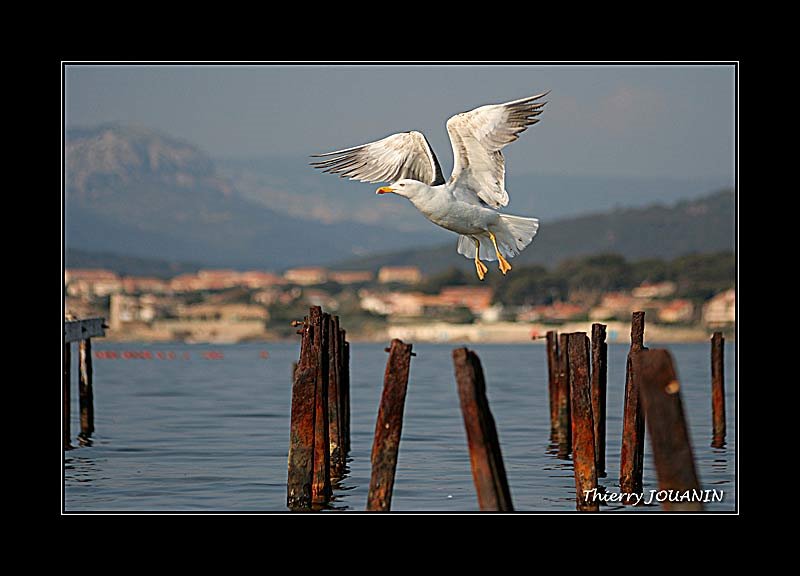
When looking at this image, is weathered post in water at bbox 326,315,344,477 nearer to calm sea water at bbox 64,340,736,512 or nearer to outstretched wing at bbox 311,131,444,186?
calm sea water at bbox 64,340,736,512

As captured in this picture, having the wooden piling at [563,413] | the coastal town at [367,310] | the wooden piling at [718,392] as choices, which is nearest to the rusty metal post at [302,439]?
the wooden piling at [563,413]

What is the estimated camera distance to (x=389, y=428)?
35.6 ft

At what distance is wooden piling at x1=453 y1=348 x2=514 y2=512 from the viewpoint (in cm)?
977

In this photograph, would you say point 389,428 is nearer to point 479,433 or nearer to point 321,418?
point 479,433

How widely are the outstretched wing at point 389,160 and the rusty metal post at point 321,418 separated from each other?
288cm

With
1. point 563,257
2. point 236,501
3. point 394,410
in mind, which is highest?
point 563,257

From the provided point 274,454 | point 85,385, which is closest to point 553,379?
point 274,454

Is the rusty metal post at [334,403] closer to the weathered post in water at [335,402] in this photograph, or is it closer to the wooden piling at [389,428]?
the weathered post in water at [335,402]

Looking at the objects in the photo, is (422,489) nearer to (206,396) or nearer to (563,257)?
(206,396)

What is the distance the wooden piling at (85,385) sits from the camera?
72.6 ft

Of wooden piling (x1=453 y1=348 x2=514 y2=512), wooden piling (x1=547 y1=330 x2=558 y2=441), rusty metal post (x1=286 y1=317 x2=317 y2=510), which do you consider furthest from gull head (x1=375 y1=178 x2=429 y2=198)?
wooden piling (x1=547 y1=330 x2=558 y2=441)

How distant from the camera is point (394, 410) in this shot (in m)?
10.9

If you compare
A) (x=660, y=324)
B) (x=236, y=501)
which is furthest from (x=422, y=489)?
(x=660, y=324)
